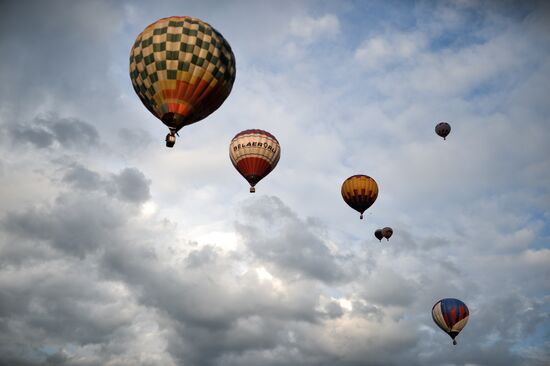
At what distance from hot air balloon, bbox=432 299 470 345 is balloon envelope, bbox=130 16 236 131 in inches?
1499

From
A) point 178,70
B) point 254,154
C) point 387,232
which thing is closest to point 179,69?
point 178,70

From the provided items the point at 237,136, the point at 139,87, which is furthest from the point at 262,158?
the point at 139,87

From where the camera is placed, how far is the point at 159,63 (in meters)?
28.7

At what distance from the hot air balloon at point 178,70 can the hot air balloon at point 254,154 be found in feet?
41.9

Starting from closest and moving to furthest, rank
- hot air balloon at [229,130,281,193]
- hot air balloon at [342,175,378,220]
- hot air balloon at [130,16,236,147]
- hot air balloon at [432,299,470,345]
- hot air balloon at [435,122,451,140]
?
1. hot air balloon at [130,16,236,147]
2. hot air balloon at [229,130,281,193]
3. hot air balloon at [342,175,378,220]
4. hot air balloon at [432,299,470,345]
5. hot air balloon at [435,122,451,140]

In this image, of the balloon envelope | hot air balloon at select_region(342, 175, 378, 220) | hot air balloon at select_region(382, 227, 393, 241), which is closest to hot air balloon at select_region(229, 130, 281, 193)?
hot air balloon at select_region(342, 175, 378, 220)

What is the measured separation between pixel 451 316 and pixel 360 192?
17.8 m

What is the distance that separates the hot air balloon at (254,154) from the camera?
1676 inches

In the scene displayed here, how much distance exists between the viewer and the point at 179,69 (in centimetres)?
2841

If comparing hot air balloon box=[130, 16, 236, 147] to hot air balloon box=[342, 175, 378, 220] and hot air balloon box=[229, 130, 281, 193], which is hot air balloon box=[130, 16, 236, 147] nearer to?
hot air balloon box=[229, 130, 281, 193]

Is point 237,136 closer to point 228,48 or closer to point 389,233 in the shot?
point 228,48

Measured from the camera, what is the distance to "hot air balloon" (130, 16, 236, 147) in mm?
28391

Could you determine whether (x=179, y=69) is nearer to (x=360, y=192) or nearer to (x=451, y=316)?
(x=360, y=192)

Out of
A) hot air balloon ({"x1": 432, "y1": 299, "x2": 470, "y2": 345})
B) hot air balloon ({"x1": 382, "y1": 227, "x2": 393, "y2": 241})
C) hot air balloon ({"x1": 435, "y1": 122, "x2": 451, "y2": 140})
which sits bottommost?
hot air balloon ({"x1": 432, "y1": 299, "x2": 470, "y2": 345})
